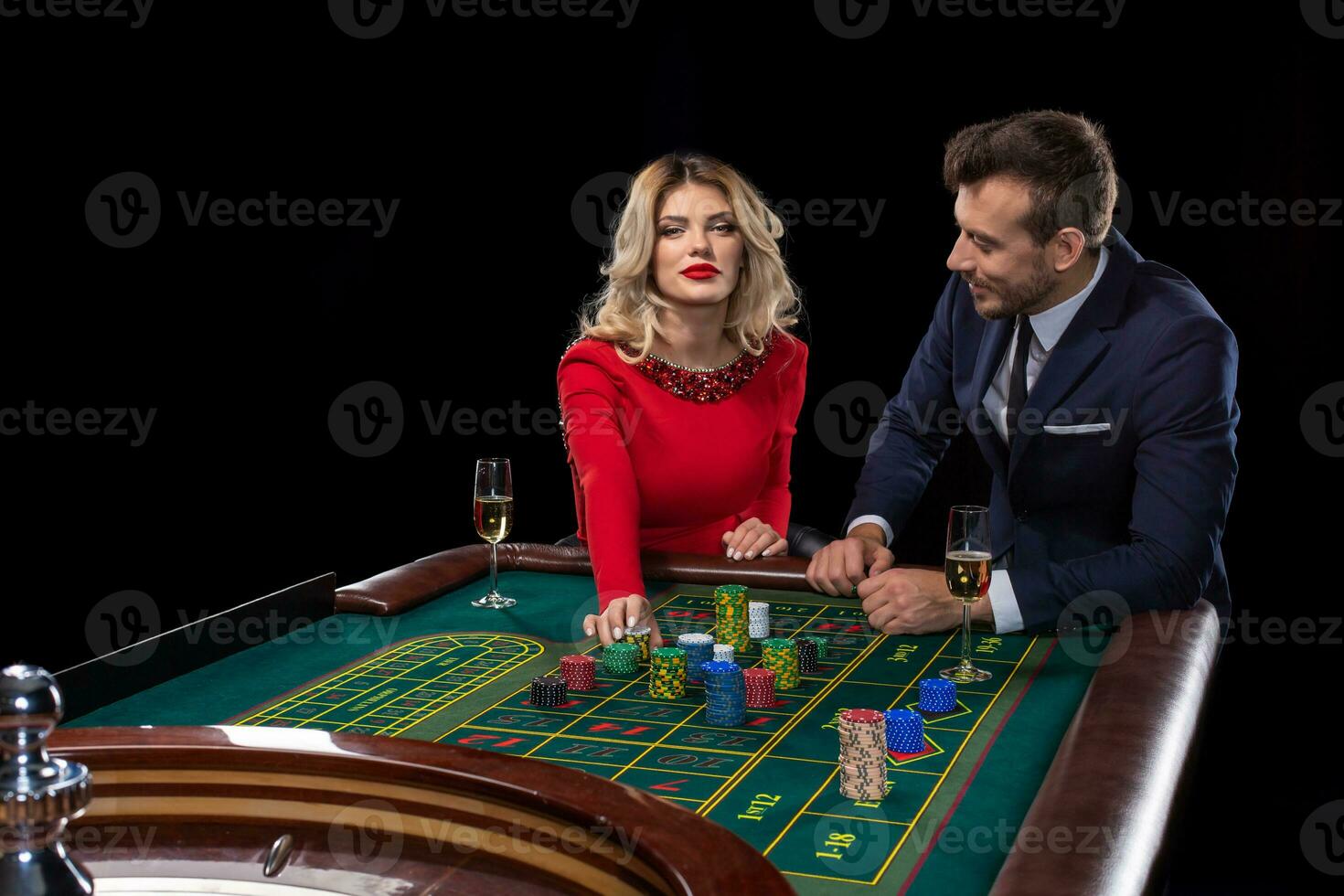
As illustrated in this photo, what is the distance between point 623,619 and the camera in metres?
2.60

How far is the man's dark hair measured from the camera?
311cm

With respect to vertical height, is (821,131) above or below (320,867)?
above

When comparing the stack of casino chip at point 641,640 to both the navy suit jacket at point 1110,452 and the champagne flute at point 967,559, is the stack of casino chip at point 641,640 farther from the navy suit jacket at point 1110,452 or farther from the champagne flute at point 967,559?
the navy suit jacket at point 1110,452

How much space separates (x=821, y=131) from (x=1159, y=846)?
439 cm

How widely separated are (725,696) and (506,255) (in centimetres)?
424

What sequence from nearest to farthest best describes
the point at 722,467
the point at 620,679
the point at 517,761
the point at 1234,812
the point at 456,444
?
the point at 517,761 → the point at 620,679 → the point at 722,467 → the point at 1234,812 → the point at 456,444

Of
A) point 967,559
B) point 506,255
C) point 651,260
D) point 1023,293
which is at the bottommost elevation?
point 967,559

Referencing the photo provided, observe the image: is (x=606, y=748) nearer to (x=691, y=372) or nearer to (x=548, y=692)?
(x=548, y=692)

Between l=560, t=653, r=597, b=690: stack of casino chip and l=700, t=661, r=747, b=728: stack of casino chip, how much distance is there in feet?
0.80

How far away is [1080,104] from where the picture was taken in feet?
16.8

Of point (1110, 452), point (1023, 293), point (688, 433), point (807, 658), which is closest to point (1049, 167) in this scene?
point (1023, 293)

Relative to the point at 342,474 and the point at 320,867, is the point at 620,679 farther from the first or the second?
the point at 342,474

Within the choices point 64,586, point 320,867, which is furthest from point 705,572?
point 64,586

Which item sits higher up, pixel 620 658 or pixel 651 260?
pixel 651 260
